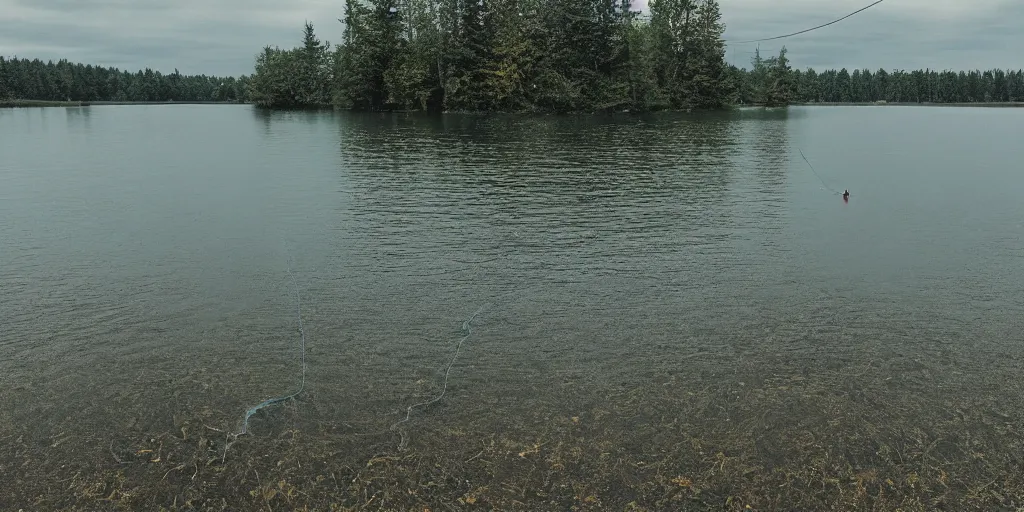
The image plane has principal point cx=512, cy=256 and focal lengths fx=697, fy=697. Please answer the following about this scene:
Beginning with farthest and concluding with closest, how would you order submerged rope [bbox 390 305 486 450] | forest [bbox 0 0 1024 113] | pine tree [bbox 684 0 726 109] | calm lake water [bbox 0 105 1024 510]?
pine tree [bbox 684 0 726 109], forest [bbox 0 0 1024 113], submerged rope [bbox 390 305 486 450], calm lake water [bbox 0 105 1024 510]

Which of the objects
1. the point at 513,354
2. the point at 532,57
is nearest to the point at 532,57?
the point at 532,57

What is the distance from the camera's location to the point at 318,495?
266 inches

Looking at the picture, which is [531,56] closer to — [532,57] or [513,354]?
[532,57]

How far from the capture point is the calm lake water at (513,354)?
7.04 metres

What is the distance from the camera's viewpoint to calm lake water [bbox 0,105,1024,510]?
23.1 ft

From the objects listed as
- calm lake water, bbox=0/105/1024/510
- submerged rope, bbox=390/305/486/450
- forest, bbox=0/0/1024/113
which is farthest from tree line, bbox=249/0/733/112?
submerged rope, bbox=390/305/486/450

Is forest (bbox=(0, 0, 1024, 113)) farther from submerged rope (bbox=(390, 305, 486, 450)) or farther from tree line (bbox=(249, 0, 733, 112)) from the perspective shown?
submerged rope (bbox=(390, 305, 486, 450))

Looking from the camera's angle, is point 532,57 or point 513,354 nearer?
point 513,354

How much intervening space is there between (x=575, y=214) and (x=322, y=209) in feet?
26.8

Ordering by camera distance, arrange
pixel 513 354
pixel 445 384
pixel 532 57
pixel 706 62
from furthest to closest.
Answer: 1. pixel 706 62
2. pixel 532 57
3. pixel 513 354
4. pixel 445 384

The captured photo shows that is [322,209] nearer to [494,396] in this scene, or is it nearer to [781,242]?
[781,242]

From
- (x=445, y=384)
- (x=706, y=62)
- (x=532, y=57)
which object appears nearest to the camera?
(x=445, y=384)

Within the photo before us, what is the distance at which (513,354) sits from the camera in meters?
10.2

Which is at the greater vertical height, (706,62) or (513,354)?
(706,62)
